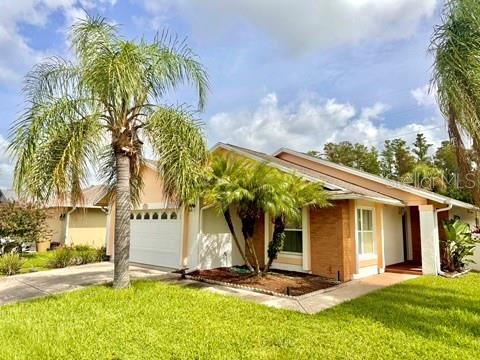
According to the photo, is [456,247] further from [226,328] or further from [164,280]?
[164,280]

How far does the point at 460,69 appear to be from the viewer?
278 inches

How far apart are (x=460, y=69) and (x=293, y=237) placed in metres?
9.65

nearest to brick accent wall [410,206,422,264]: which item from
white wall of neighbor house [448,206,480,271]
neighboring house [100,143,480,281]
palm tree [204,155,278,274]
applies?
neighboring house [100,143,480,281]

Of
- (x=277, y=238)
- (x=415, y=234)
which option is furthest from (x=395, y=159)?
(x=277, y=238)

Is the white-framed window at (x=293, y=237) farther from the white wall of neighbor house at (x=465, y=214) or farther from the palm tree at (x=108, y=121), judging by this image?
the white wall of neighbor house at (x=465, y=214)

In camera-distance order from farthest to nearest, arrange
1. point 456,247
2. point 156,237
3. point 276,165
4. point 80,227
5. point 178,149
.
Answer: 1. point 80,227
2. point 156,237
3. point 456,247
4. point 276,165
5. point 178,149

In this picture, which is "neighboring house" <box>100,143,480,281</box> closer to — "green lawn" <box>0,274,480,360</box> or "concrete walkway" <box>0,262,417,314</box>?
"concrete walkway" <box>0,262,417,314</box>

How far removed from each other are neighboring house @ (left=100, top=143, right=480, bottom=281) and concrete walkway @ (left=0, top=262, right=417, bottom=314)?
1.08m

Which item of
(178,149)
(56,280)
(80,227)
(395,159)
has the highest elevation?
(395,159)

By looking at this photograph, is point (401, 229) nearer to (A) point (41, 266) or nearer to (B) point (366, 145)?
(A) point (41, 266)

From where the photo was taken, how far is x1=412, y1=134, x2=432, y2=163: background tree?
4606 centimetres

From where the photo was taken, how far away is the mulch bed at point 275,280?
38.2ft

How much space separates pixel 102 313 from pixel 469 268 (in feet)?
54.4

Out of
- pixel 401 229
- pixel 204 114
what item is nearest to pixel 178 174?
pixel 204 114
